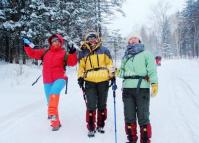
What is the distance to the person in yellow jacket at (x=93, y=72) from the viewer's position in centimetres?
772

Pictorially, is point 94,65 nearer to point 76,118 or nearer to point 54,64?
point 54,64

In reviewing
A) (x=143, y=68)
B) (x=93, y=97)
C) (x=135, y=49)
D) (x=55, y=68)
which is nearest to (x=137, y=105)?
(x=143, y=68)

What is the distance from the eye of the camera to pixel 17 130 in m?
8.52

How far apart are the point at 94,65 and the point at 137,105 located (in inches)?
55.1

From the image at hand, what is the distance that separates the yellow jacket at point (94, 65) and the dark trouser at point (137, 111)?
3.08 feet

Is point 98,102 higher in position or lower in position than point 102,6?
lower

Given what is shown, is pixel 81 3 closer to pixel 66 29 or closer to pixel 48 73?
pixel 66 29

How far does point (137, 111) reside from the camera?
6840 mm

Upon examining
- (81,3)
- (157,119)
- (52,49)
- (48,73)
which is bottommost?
(157,119)

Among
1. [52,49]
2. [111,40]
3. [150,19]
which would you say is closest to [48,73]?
[52,49]

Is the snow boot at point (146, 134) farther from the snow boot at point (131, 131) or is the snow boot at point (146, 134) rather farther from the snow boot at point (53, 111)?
the snow boot at point (53, 111)

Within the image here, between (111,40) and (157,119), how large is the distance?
97.4 feet

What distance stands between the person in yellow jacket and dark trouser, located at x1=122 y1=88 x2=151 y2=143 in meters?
0.97

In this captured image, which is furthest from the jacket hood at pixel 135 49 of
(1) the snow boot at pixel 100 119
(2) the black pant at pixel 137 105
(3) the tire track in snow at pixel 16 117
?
(3) the tire track in snow at pixel 16 117
